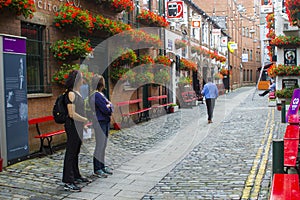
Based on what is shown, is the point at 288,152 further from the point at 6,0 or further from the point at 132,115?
the point at 132,115

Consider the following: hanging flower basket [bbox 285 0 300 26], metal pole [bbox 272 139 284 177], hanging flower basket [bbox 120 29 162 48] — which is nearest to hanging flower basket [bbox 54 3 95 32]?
hanging flower basket [bbox 120 29 162 48]

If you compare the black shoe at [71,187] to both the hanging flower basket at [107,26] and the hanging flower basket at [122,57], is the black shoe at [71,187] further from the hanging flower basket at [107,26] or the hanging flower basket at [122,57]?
the hanging flower basket at [122,57]

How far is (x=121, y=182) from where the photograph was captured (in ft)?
22.0

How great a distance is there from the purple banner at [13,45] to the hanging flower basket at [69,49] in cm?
180

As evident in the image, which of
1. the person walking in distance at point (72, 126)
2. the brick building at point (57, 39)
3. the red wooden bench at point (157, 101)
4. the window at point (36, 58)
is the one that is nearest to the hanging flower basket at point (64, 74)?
the brick building at point (57, 39)

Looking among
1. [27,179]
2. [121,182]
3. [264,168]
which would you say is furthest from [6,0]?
[264,168]

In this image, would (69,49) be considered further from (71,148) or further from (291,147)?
(291,147)

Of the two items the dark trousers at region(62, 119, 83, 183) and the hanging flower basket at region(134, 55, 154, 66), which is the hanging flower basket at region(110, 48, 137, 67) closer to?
the hanging flower basket at region(134, 55, 154, 66)

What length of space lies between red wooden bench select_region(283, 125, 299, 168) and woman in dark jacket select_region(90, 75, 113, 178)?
9.85 feet

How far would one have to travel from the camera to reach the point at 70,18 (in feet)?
32.7

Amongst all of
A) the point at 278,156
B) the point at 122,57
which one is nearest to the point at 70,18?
the point at 122,57

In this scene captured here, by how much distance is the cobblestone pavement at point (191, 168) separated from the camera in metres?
6.02

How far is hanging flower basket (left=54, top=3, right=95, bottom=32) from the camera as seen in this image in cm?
993

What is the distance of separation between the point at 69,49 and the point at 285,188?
285 inches
